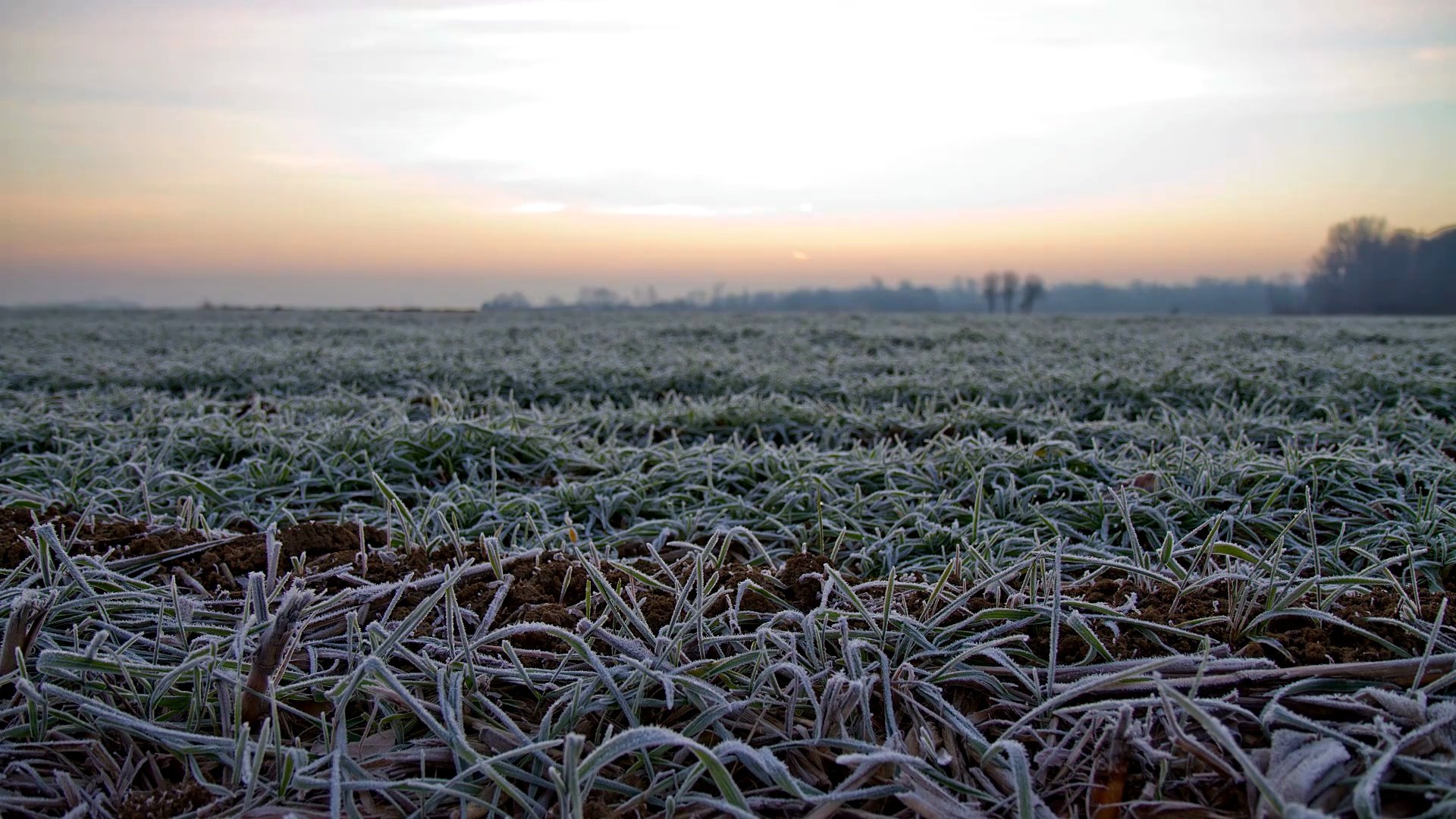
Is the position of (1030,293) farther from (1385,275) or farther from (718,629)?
(718,629)

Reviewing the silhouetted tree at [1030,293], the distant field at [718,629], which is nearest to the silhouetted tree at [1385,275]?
the silhouetted tree at [1030,293]

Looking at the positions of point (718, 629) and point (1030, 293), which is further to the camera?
point (1030, 293)

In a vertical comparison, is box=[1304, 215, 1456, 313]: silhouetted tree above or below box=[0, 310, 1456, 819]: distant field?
above

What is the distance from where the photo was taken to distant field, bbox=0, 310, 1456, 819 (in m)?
1.23

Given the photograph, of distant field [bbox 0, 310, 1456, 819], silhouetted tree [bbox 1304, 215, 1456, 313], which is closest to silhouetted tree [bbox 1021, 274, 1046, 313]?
silhouetted tree [bbox 1304, 215, 1456, 313]

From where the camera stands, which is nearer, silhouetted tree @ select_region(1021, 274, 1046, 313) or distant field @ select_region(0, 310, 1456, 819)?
distant field @ select_region(0, 310, 1456, 819)

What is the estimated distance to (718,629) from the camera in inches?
65.7

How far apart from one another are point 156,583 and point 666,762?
1560 millimetres

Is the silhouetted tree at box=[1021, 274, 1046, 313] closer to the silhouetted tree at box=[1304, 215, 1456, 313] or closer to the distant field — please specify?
the silhouetted tree at box=[1304, 215, 1456, 313]

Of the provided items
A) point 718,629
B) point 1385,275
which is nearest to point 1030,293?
point 1385,275

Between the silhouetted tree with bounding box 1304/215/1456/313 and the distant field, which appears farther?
the silhouetted tree with bounding box 1304/215/1456/313

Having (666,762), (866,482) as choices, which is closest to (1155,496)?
(866,482)

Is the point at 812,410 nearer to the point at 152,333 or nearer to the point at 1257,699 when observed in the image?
the point at 1257,699

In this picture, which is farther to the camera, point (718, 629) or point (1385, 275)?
point (1385, 275)
